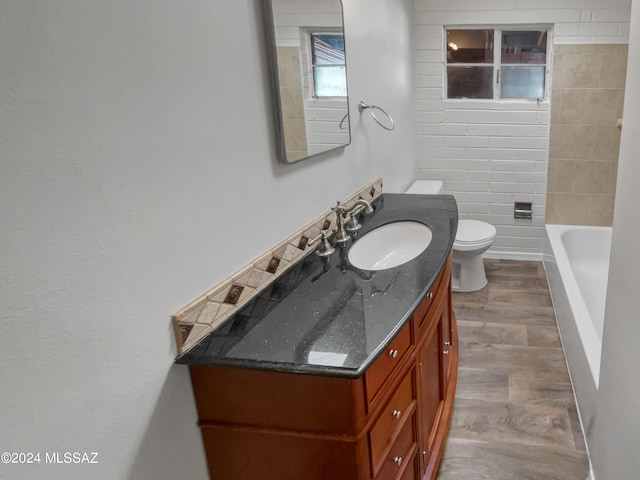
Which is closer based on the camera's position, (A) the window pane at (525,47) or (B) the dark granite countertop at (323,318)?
(B) the dark granite countertop at (323,318)

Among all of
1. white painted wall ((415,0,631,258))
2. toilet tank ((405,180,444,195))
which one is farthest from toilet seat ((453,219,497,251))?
white painted wall ((415,0,631,258))

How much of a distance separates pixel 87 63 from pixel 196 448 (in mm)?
960

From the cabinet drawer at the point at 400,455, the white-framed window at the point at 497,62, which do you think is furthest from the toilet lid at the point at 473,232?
Answer: the cabinet drawer at the point at 400,455

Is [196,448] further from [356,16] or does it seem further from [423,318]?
[356,16]

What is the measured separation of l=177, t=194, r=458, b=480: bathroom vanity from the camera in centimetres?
115

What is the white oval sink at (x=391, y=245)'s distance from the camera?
2.05 m

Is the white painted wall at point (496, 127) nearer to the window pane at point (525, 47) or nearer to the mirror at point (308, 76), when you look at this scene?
the window pane at point (525, 47)

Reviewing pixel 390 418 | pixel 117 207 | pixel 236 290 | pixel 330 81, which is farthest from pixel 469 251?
pixel 117 207

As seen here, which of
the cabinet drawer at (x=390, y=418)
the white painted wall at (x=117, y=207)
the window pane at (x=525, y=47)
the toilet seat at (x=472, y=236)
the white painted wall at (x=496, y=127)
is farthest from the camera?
the window pane at (x=525, y=47)

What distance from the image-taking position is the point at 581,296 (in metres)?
2.62

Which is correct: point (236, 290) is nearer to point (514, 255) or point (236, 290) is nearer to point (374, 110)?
point (374, 110)

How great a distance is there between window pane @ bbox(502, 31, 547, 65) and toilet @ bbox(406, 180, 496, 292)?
1151mm

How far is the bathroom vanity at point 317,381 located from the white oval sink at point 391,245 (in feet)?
1.42

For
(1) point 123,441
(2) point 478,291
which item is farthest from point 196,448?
(2) point 478,291
